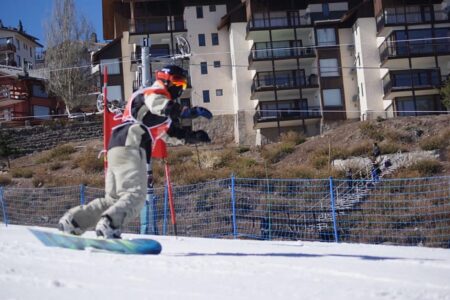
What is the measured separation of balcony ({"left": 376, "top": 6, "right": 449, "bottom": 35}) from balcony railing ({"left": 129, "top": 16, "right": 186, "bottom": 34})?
14.7 metres

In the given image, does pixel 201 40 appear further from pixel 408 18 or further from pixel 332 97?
pixel 408 18

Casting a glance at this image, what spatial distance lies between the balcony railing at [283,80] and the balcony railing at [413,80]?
5.47 m

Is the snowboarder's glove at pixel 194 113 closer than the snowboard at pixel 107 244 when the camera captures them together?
No

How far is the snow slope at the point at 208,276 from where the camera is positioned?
340 cm

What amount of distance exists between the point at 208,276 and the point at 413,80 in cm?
3747

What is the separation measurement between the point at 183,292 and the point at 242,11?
42131 mm

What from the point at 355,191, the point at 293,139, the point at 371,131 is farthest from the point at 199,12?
the point at 355,191

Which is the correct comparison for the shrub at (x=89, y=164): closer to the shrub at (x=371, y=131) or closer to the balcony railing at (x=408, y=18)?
the shrub at (x=371, y=131)

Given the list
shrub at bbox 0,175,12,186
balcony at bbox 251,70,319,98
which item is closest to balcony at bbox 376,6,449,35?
balcony at bbox 251,70,319,98

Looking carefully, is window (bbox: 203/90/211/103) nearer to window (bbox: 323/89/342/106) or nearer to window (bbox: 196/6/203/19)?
window (bbox: 196/6/203/19)

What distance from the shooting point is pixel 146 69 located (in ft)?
43.2

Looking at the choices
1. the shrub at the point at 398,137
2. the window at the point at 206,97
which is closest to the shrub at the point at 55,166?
the window at the point at 206,97

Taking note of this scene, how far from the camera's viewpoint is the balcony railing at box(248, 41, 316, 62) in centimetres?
4134

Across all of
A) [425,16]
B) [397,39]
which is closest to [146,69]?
[397,39]
